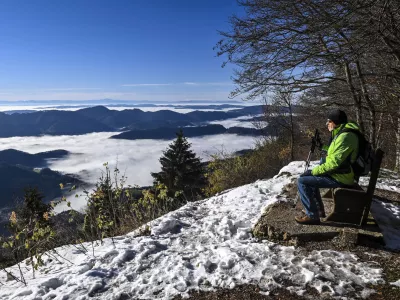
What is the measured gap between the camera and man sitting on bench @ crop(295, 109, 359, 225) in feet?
14.7

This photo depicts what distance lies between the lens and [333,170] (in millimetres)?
4625

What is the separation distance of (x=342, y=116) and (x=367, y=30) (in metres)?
1.91

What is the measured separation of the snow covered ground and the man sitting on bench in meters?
0.86

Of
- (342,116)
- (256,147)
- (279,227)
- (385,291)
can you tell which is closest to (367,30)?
(342,116)

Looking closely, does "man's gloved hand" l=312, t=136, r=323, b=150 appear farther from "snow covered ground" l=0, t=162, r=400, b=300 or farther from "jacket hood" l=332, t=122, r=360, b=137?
"snow covered ground" l=0, t=162, r=400, b=300

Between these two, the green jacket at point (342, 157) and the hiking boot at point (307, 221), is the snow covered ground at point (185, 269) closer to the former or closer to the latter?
the hiking boot at point (307, 221)

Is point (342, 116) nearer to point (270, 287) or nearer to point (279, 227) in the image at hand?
point (279, 227)

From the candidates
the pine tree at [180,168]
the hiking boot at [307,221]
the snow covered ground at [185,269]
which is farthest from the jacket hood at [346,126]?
the pine tree at [180,168]

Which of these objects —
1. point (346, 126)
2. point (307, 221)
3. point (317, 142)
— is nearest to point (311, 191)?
point (307, 221)

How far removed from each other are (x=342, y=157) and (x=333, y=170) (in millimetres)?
258

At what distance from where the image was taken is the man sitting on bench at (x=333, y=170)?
177 inches

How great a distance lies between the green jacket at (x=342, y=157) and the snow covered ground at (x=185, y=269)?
1.21 meters

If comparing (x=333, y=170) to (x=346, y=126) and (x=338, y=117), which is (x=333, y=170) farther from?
(x=338, y=117)

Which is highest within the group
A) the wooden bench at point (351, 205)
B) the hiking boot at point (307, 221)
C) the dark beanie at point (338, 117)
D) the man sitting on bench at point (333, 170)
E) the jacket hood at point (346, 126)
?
the dark beanie at point (338, 117)
